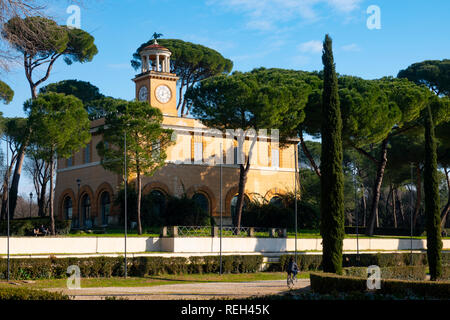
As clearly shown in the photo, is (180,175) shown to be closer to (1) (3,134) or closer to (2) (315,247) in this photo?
(2) (315,247)

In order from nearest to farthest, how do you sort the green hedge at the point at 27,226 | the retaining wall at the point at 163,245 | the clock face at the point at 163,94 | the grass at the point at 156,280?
the grass at the point at 156,280 < the retaining wall at the point at 163,245 < the green hedge at the point at 27,226 < the clock face at the point at 163,94

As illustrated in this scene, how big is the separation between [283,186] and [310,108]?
32.2ft

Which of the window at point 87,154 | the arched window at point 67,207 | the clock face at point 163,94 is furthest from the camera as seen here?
the arched window at point 67,207

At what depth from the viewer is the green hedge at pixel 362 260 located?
3441 centimetres

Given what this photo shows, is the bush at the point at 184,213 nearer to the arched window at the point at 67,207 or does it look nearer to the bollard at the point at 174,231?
the bollard at the point at 174,231

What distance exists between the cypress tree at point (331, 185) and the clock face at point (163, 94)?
844 inches

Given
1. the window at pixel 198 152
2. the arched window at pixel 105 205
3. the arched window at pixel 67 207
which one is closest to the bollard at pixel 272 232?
the window at pixel 198 152

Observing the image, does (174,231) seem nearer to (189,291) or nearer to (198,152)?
(189,291)

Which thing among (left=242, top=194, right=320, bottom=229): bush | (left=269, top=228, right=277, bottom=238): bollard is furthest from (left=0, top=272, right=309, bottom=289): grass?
(left=242, top=194, right=320, bottom=229): bush

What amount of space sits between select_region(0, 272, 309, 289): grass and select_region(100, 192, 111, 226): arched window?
15409mm

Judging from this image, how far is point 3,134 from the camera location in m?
56.5

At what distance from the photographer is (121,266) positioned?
95.8 ft

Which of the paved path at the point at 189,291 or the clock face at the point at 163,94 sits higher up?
the clock face at the point at 163,94

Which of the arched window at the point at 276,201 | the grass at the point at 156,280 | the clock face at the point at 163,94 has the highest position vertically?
the clock face at the point at 163,94
